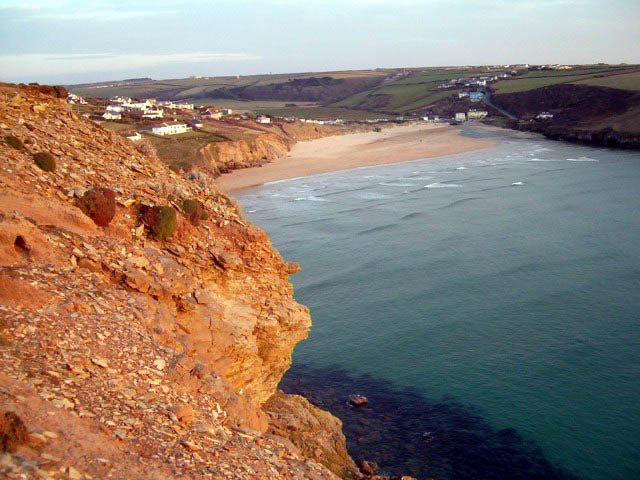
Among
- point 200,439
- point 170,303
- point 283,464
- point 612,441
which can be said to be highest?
point 170,303

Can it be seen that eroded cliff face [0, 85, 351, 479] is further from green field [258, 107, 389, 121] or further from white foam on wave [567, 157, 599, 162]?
green field [258, 107, 389, 121]

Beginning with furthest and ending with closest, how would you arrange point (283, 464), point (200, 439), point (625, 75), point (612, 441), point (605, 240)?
point (625, 75) → point (605, 240) → point (612, 441) → point (283, 464) → point (200, 439)

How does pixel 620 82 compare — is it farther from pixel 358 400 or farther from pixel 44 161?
pixel 44 161

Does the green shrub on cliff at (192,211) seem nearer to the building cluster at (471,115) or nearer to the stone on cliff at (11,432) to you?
the stone on cliff at (11,432)

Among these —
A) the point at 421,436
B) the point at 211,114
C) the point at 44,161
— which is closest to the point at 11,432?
the point at 44,161

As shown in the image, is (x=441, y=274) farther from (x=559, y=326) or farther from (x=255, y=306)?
(x=255, y=306)

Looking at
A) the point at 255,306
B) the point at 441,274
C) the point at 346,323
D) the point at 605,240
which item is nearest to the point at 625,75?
the point at 605,240
